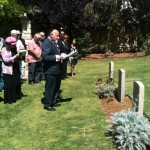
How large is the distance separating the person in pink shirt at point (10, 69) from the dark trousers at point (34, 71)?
2924 mm

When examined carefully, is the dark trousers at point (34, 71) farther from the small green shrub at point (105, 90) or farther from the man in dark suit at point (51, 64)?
the man in dark suit at point (51, 64)

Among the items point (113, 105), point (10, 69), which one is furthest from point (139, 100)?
point (10, 69)

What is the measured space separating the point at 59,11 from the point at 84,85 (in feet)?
30.8

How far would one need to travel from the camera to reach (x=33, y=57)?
46.6 ft

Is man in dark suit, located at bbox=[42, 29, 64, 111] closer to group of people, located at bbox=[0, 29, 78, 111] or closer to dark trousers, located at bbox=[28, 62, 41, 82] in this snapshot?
group of people, located at bbox=[0, 29, 78, 111]

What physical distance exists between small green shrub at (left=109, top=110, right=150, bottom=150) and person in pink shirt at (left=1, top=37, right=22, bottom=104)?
410cm

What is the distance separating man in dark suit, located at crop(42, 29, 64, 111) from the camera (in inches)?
387

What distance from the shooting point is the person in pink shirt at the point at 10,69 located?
1070cm

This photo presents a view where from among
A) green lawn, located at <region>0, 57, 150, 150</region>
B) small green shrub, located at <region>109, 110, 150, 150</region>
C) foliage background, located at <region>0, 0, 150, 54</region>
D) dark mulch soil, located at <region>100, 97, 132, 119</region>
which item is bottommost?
green lawn, located at <region>0, 57, 150, 150</region>

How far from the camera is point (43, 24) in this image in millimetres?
24000

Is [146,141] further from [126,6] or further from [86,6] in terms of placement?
[126,6]

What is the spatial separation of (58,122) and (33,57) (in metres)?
5.35

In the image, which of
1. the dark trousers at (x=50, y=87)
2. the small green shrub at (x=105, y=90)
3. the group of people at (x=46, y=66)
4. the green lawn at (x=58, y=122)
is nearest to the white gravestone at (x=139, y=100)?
the green lawn at (x=58, y=122)

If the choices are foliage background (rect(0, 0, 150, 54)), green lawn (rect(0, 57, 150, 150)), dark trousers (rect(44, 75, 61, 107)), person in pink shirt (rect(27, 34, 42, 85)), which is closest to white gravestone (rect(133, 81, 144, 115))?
green lawn (rect(0, 57, 150, 150))
